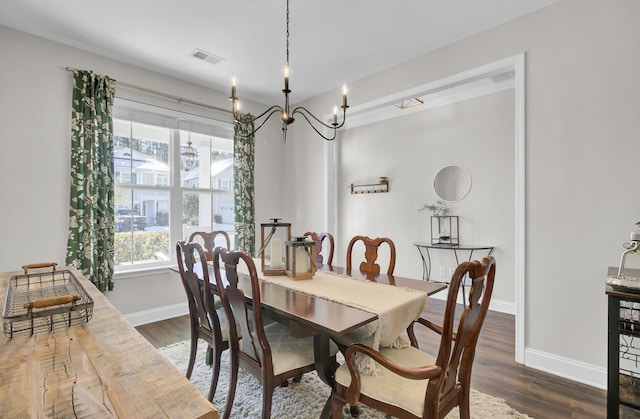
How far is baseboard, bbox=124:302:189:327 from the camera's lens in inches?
132

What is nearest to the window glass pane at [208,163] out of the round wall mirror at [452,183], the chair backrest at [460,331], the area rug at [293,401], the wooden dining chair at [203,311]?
the wooden dining chair at [203,311]

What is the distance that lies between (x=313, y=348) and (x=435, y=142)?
136 inches

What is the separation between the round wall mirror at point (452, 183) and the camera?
4.04m

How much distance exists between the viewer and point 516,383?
2238 millimetres

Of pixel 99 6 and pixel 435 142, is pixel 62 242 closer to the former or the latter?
pixel 99 6

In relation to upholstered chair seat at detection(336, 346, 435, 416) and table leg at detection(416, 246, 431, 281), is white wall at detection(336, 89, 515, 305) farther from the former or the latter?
upholstered chair seat at detection(336, 346, 435, 416)

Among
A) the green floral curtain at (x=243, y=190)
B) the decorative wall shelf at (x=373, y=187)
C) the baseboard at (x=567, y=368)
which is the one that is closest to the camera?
the baseboard at (x=567, y=368)

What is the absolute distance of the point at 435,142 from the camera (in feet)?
14.0

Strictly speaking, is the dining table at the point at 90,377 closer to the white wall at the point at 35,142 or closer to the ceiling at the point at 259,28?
the white wall at the point at 35,142

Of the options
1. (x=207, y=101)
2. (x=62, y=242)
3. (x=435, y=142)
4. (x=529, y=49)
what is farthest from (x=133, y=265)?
(x=529, y=49)

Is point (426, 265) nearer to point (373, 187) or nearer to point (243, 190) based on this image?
point (373, 187)

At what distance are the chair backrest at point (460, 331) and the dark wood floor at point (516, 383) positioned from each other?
38.1 inches

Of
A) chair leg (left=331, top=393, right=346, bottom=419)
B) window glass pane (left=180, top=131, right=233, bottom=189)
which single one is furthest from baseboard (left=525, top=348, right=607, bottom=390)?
window glass pane (left=180, top=131, right=233, bottom=189)

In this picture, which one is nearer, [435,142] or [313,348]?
[313,348]
